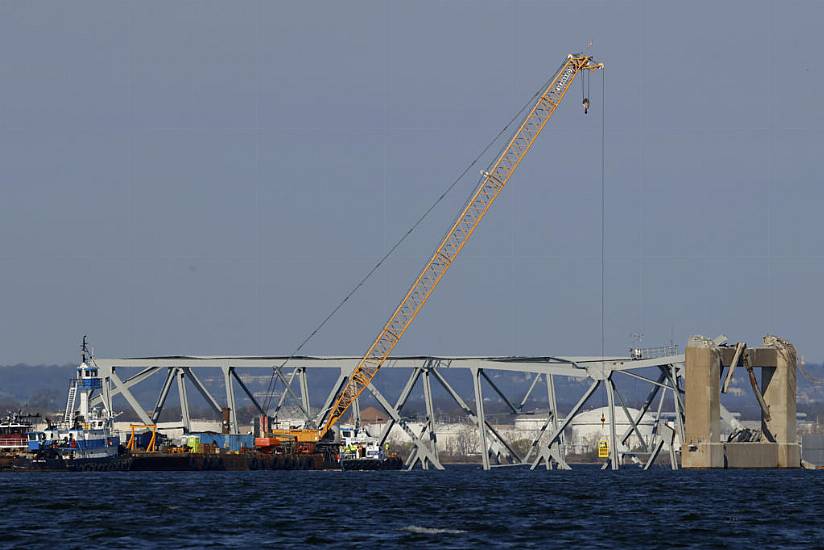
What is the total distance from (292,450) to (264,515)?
108 meters

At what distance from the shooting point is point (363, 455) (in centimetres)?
19462

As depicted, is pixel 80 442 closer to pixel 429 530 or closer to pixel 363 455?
pixel 363 455

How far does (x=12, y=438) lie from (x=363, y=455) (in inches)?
1670

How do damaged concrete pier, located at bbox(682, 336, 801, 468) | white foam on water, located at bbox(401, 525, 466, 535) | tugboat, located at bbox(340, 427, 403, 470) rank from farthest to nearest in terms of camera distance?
1. tugboat, located at bbox(340, 427, 403, 470)
2. damaged concrete pier, located at bbox(682, 336, 801, 468)
3. white foam on water, located at bbox(401, 525, 466, 535)

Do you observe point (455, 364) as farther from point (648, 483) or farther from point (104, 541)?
point (104, 541)

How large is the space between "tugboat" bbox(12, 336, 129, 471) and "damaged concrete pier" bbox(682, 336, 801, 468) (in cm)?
6368

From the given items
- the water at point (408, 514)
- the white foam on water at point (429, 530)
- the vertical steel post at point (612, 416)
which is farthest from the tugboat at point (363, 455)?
the white foam on water at point (429, 530)

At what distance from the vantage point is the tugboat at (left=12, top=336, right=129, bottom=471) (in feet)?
552

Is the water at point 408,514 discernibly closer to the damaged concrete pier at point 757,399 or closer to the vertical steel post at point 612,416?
the damaged concrete pier at point 757,399

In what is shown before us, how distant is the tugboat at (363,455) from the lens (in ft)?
627

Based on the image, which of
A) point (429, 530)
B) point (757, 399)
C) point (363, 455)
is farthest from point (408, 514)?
point (363, 455)

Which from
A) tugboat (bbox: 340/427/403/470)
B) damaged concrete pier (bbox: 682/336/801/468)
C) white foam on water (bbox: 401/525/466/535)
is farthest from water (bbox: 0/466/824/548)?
tugboat (bbox: 340/427/403/470)

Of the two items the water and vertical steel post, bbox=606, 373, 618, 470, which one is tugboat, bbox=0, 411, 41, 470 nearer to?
the water

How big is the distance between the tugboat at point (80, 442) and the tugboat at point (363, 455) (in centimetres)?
2811
